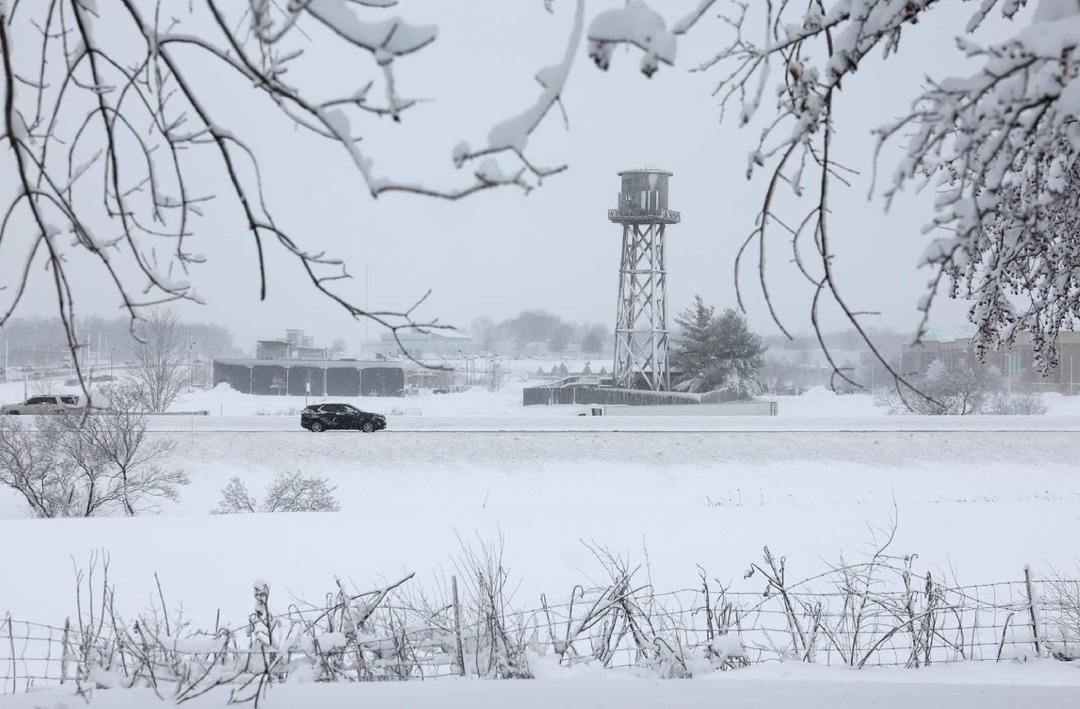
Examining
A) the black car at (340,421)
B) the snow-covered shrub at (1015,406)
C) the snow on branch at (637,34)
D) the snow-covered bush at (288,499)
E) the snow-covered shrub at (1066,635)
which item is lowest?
the snow-covered bush at (288,499)

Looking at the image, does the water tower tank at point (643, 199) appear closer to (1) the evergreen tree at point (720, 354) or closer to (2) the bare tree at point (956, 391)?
(1) the evergreen tree at point (720, 354)

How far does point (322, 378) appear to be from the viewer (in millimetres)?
55844

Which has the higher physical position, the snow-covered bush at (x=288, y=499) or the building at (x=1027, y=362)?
the building at (x=1027, y=362)

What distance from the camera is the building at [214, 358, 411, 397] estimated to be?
56.1 metres

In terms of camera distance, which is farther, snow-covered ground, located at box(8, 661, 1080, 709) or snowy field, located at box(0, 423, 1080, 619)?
snowy field, located at box(0, 423, 1080, 619)

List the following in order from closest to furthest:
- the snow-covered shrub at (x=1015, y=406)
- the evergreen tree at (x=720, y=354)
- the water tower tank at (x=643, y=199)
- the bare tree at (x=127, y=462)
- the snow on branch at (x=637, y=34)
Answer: the snow on branch at (x=637, y=34) → the bare tree at (x=127, y=462) → the snow-covered shrub at (x=1015, y=406) → the water tower tank at (x=643, y=199) → the evergreen tree at (x=720, y=354)

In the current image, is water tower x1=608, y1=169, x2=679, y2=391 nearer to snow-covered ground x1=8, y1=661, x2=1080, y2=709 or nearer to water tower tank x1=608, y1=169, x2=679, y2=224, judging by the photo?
water tower tank x1=608, y1=169, x2=679, y2=224

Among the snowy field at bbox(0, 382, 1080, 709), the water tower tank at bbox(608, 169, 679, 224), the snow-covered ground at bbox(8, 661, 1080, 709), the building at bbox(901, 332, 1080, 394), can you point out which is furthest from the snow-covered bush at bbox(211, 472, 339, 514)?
the building at bbox(901, 332, 1080, 394)

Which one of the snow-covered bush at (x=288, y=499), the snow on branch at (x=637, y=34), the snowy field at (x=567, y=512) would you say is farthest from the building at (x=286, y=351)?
the snow on branch at (x=637, y=34)

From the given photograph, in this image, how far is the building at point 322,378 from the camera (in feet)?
184

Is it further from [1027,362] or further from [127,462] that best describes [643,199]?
[1027,362]

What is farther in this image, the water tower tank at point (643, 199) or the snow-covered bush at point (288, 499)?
the water tower tank at point (643, 199)

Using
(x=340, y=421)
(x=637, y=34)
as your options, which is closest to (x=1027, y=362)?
(x=340, y=421)

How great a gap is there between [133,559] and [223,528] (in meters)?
2.14
